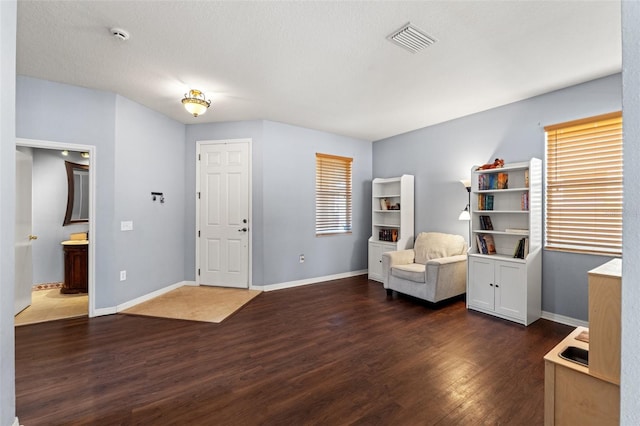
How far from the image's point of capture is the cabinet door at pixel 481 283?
136 inches

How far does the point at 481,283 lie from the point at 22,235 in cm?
578

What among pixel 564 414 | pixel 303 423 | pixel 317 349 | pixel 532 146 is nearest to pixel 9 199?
pixel 303 423

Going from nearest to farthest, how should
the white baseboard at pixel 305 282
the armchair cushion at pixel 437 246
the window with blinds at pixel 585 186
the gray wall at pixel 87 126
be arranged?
the window with blinds at pixel 585 186 < the gray wall at pixel 87 126 < the armchair cushion at pixel 437 246 < the white baseboard at pixel 305 282

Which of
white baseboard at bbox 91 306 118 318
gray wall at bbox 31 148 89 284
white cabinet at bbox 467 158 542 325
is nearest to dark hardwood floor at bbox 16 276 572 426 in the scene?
white baseboard at bbox 91 306 118 318

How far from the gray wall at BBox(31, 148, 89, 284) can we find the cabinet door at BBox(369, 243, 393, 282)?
207 inches

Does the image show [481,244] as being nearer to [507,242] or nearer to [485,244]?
[485,244]

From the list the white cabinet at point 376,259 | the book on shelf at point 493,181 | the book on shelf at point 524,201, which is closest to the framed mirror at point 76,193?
the white cabinet at point 376,259

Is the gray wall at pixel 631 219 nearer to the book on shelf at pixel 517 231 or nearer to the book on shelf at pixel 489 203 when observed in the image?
the book on shelf at pixel 517 231

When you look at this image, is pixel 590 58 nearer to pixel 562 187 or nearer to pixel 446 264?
pixel 562 187

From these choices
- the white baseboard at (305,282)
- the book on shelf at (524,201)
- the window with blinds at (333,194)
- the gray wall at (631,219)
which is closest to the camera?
the gray wall at (631,219)

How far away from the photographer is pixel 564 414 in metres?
1.33

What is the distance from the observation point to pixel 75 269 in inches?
166

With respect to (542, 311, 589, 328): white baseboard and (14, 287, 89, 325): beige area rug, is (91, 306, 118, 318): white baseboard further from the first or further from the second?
(542, 311, 589, 328): white baseboard

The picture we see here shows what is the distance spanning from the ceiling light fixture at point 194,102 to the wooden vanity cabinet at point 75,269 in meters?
2.93
